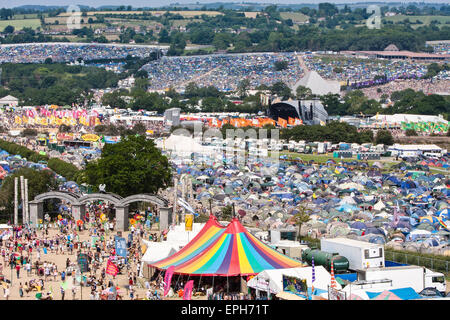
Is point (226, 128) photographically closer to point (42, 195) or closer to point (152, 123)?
point (152, 123)

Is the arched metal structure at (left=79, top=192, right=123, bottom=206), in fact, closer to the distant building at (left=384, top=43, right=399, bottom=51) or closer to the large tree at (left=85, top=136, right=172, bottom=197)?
the large tree at (left=85, top=136, right=172, bottom=197)

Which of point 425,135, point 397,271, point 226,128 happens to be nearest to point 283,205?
point 397,271

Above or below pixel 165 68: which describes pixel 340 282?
below

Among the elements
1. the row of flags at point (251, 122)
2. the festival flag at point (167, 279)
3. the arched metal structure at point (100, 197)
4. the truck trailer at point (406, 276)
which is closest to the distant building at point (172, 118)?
the row of flags at point (251, 122)

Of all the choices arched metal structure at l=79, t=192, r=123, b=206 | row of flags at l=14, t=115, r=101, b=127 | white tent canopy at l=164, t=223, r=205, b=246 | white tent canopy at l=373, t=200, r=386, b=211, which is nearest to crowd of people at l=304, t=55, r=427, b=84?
row of flags at l=14, t=115, r=101, b=127

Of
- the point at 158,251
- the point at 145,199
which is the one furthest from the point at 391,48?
the point at 158,251

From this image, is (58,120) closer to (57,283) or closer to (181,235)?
(181,235)
